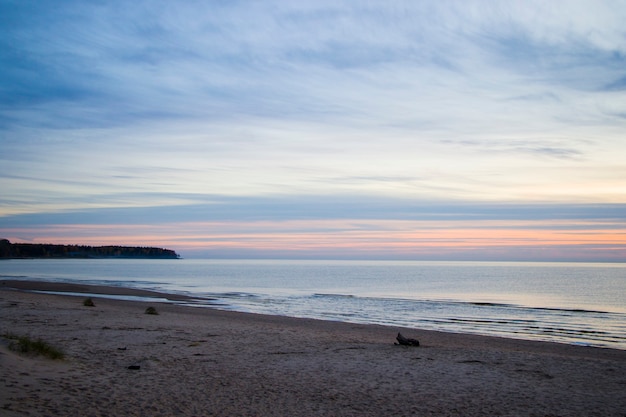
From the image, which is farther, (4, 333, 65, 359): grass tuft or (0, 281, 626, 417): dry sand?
(4, 333, 65, 359): grass tuft

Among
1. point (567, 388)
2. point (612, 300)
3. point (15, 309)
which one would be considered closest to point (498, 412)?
point (567, 388)

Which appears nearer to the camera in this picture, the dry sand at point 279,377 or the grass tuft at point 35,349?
the dry sand at point 279,377

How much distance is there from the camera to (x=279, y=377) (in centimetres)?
1221

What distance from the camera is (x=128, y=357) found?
13.4 m

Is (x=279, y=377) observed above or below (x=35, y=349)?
below

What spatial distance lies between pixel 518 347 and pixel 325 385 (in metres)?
11.8

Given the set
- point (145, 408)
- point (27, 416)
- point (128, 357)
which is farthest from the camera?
point (128, 357)

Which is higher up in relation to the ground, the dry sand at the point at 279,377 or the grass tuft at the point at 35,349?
the grass tuft at the point at 35,349

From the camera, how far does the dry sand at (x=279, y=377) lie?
30.9 feet

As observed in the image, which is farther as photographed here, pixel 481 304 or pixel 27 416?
pixel 481 304

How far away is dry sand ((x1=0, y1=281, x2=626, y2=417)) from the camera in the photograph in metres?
9.42

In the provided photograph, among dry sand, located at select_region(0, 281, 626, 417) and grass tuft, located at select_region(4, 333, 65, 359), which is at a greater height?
grass tuft, located at select_region(4, 333, 65, 359)

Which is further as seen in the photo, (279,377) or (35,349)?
(279,377)

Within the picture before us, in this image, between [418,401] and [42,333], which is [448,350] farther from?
[42,333]
